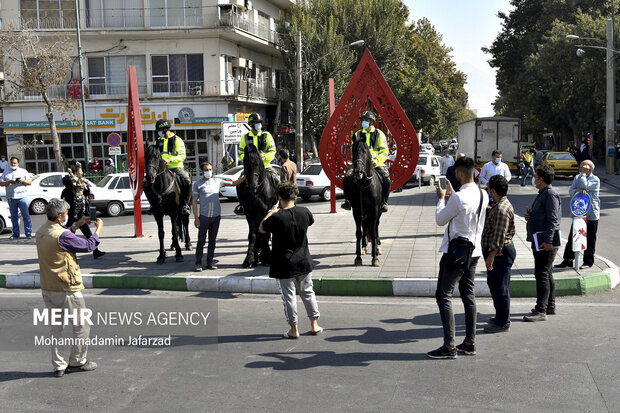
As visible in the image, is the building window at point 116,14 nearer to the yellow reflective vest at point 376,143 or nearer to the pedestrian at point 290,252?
the yellow reflective vest at point 376,143

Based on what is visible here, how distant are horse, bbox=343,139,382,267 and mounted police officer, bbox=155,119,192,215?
10.3 ft

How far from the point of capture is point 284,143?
1784 inches

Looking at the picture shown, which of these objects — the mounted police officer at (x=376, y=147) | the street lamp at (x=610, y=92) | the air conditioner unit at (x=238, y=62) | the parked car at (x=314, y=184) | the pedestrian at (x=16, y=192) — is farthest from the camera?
the air conditioner unit at (x=238, y=62)

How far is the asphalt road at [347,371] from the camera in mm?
A: 5219

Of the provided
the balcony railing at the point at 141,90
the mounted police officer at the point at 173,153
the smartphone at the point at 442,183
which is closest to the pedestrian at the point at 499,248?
the smartphone at the point at 442,183

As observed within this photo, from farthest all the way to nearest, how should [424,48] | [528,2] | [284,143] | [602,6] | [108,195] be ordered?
[424,48], [528,2], [602,6], [284,143], [108,195]

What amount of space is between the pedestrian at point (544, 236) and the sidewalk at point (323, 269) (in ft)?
4.62

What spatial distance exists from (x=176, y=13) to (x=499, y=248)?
3179 centimetres

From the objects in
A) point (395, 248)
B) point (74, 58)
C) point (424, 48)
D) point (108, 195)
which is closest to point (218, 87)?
point (74, 58)

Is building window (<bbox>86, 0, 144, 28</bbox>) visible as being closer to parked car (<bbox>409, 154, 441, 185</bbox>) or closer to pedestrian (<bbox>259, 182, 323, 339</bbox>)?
parked car (<bbox>409, 154, 441, 185</bbox>)

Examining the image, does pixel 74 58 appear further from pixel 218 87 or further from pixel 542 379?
pixel 542 379

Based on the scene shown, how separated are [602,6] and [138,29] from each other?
117ft

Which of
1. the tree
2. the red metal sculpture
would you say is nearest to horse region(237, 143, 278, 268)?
the red metal sculpture

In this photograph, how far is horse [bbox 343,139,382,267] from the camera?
10523 mm
